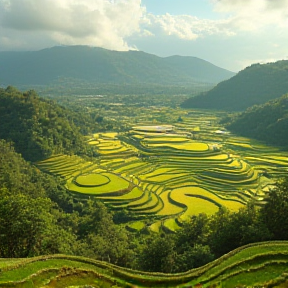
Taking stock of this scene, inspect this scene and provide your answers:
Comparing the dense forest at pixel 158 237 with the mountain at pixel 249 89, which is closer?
the dense forest at pixel 158 237

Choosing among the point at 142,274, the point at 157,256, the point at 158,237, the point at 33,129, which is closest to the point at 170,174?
the point at 158,237

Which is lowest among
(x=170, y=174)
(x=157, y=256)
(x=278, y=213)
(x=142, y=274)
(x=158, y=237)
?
(x=170, y=174)

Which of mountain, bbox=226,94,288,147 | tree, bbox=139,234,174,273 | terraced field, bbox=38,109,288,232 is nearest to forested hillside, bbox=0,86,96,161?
terraced field, bbox=38,109,288,232

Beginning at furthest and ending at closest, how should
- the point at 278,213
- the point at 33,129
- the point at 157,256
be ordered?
the point at 33,129
the point at 278,213
the point at 157,256

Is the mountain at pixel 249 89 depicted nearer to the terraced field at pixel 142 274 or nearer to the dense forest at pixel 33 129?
the dense forest at pixel 33 129

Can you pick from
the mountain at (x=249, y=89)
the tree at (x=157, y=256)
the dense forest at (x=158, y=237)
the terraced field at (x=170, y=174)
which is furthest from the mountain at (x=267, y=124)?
the tree at (x=157, y=256)

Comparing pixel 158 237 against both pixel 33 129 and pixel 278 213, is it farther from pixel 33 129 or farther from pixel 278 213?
pixel 33 129

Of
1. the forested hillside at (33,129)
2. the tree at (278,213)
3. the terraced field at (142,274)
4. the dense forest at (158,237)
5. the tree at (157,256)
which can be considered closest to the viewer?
the terraced field at (142,274)

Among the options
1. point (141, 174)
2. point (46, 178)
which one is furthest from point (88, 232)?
point (141, 174)
